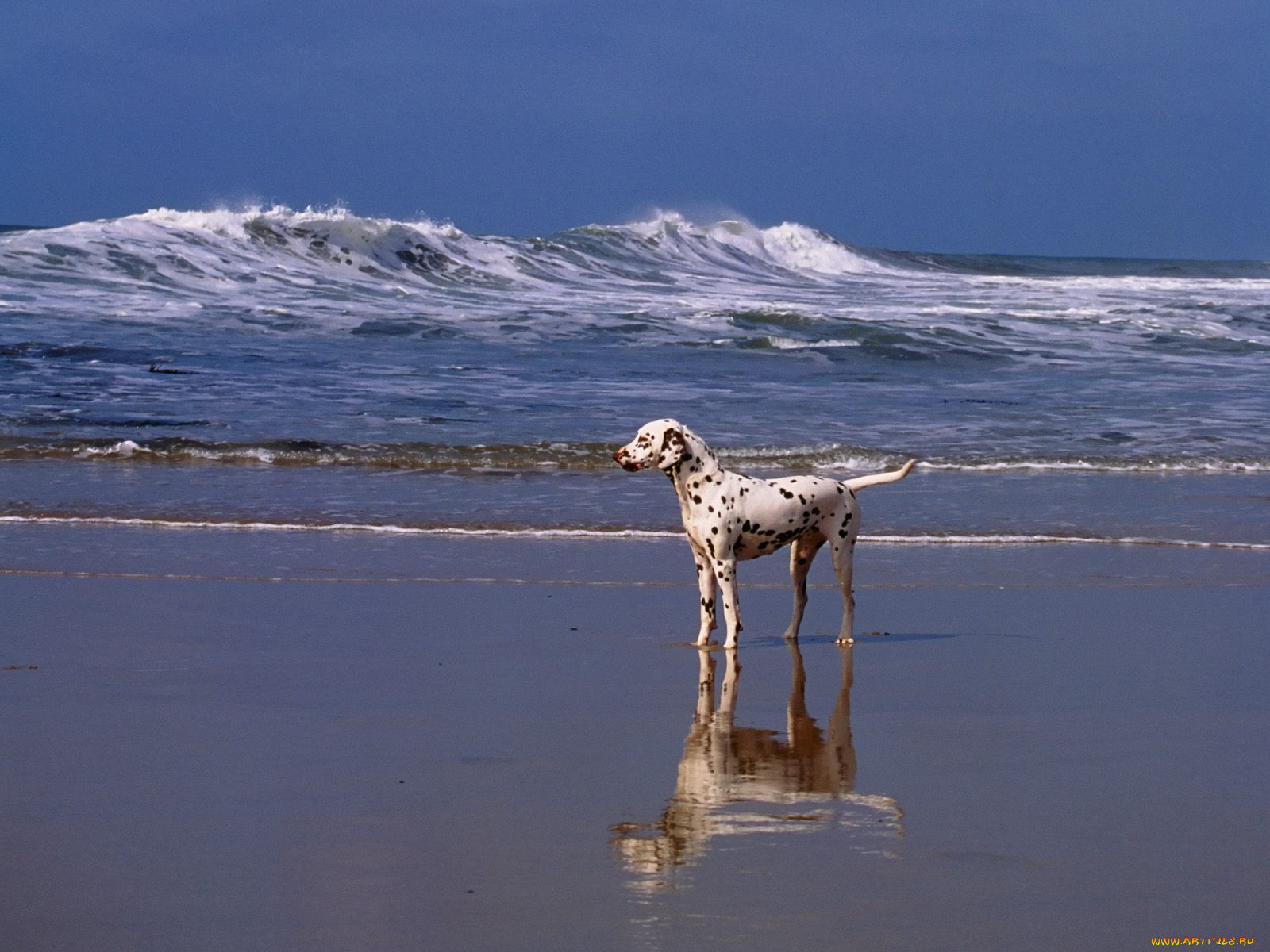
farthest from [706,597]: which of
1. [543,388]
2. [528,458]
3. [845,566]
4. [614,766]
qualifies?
[543,388]

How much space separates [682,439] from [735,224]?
43.8 meters

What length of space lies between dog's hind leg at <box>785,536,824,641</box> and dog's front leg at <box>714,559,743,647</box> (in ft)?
1.13

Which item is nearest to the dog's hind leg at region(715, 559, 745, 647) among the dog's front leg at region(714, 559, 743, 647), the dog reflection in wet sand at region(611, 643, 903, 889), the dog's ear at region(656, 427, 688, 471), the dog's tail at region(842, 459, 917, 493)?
the dog's front leg at region(714, 559, 743, 647)

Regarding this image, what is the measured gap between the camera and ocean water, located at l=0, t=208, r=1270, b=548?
1148cm

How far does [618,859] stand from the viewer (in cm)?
392

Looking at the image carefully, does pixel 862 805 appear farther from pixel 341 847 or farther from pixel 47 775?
pixel 47 775

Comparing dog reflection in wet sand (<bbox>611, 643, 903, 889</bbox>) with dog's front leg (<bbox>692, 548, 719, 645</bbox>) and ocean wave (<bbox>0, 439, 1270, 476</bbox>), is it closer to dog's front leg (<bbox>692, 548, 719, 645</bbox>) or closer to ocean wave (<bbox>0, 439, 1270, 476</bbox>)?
dog's front leg (<bbox>692, 548, 719, 645</bbox>)

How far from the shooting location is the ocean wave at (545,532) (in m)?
9.88

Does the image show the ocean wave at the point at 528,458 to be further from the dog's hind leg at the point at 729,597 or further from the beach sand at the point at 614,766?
the dog's hind leg at the point at 729,597

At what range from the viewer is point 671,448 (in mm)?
6691

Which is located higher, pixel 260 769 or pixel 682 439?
pixel 682 439

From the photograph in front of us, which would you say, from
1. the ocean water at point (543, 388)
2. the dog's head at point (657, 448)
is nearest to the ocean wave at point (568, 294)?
the ocean water at point (543, 388)

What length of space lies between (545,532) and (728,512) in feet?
11.4

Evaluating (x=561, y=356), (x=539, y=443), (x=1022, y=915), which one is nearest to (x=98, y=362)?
(x=561, y=356)
